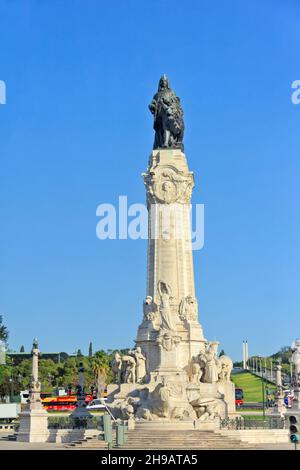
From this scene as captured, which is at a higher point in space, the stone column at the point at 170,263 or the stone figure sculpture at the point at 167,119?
the stone figure sculpture at the point at 167,119

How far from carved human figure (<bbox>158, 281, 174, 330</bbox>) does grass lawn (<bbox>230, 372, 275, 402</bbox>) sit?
72.9m

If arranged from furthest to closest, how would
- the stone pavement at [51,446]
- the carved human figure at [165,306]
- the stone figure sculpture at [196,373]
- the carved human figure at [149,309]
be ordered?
the carved human figure at [149,309], the carved human figure at [165,306], the stone figure sculpture at [196,373], the stone pavement at [51,446]

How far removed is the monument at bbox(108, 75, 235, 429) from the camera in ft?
174

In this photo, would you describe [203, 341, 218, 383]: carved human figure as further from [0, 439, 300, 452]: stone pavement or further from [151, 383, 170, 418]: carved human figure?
[0, 439, 300, 452]: stone pavement

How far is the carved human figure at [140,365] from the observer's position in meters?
57.0

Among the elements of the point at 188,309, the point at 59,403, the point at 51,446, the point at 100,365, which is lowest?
the point at 51,446

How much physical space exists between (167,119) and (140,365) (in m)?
16.0

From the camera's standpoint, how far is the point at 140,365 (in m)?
57.2

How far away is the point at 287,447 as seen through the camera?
48156 millimetres

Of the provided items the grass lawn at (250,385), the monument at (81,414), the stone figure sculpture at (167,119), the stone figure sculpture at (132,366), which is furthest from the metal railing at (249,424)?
the grass lawn at (250,385)

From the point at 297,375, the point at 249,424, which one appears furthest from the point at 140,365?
the point at 297,375

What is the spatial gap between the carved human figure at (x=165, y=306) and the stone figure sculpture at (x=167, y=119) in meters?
9.36

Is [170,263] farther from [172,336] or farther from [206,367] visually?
[206,367]

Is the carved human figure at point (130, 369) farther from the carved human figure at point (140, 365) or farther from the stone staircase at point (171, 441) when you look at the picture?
the stone staircase at point (171, 441)
